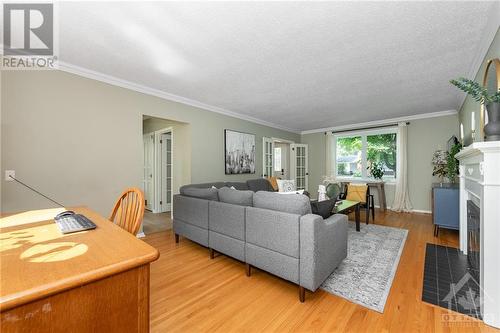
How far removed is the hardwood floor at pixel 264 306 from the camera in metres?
1.50

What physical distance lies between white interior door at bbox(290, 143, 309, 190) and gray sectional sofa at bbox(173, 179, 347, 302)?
440 centimetres

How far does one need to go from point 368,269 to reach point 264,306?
132 centimetres

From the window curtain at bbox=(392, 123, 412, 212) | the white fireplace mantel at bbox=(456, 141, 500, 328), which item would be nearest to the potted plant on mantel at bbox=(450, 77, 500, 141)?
the white fireplace mantel at bbox=(456, 141, 500, 328)

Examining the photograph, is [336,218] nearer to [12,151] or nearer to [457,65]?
[457,65]

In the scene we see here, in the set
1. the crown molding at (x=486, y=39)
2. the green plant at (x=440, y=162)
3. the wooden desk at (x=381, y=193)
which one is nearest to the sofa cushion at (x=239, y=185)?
the wooden desk at (x=381, y=193)

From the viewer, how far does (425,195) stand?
501 cm

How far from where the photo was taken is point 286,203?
194 cm

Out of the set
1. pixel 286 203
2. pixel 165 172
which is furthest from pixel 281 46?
pixel 165 172

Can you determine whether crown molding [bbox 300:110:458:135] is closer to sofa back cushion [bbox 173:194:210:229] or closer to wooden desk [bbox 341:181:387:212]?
wooden desk [bbox 341:181:387:212]

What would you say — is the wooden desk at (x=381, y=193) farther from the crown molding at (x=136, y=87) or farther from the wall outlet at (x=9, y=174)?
the wall outlet at (x=9, y=174)

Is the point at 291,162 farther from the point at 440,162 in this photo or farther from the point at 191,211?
the point at 191,211

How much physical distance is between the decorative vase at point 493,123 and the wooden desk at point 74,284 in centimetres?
238

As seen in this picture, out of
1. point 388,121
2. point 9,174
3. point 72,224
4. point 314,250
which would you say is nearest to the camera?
point 72,224

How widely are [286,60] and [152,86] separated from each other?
219 centimetres
